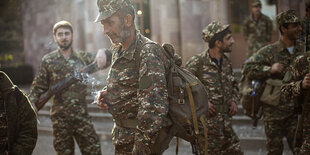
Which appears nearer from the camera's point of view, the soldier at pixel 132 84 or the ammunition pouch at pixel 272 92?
the soldier at pixel 132 84

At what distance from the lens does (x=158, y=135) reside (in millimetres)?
2996

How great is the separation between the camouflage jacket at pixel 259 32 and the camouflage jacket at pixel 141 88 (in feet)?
23.3

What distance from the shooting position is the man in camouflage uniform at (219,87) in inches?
189

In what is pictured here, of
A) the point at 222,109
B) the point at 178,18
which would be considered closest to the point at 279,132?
the point at 222,109

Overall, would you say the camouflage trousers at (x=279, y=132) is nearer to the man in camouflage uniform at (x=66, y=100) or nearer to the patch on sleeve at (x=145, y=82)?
the man in camouflage uniform at (x=66, y=100)

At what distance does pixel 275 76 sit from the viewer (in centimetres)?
507

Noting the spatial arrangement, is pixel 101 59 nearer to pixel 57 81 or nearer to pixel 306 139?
pixel 57 81

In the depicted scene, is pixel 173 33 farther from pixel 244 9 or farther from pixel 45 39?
pixel 45 39

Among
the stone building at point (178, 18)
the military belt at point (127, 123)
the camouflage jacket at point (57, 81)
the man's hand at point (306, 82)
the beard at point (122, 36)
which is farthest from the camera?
the stone building at point (178, 18)

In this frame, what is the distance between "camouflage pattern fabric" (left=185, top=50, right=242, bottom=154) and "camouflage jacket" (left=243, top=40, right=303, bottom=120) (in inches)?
13.4

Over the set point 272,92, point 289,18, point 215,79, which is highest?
point 289,18

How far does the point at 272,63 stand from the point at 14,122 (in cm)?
340

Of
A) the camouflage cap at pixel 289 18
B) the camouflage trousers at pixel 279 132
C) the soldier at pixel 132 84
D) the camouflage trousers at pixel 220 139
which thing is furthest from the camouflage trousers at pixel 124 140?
the camouflage cap at pixel 289 18

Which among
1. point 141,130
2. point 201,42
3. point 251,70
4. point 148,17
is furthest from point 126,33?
point 148,17
